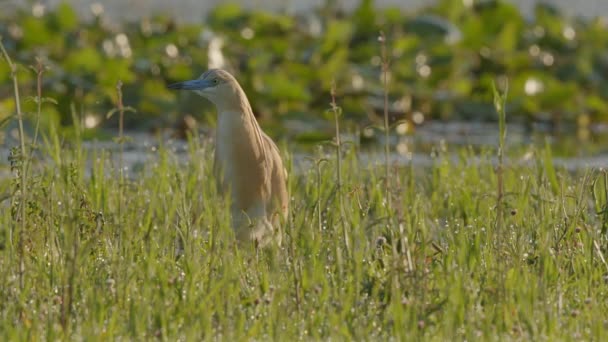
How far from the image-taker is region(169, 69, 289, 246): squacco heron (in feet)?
17.3

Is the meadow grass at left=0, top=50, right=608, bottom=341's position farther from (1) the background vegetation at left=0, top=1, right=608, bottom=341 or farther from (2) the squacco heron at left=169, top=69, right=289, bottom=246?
(2) the squacco heron at left=169, top=69, right=289, bottom=246

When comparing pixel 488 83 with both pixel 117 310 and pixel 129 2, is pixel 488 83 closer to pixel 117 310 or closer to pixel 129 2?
pixel 129 2

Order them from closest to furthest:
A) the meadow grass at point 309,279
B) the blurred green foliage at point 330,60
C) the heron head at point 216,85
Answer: the meadow grass at point 309,279 < the heron head at point 216,85 < the blurred green foliage at point 330,60

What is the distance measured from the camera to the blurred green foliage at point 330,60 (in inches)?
353

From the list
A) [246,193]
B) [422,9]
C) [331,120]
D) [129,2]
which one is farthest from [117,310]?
[129,2]

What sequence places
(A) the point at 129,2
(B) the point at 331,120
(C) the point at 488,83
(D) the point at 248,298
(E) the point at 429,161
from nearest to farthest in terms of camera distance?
(D) the point at 248,298, (E) the point at 429,161, (B) the point at 331,120, (C) the point at 488,83, (A) the point at 129,2

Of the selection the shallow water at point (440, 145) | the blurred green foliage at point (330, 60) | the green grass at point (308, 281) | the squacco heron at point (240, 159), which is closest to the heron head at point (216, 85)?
the squacco heron at point (240, 159)

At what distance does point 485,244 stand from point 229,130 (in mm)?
1117

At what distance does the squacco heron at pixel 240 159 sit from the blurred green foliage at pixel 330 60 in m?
3.32

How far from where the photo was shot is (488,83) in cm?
991

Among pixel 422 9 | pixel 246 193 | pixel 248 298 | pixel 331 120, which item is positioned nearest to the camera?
pixel 248 298

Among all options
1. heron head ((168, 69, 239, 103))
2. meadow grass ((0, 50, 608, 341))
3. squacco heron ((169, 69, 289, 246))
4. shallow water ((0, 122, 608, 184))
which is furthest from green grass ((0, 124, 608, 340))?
shallow water ((0, 122, 608, 184))

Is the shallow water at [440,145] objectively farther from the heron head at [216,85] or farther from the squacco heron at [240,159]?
the heron head at [216,85]

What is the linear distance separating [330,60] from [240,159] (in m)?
4.11
